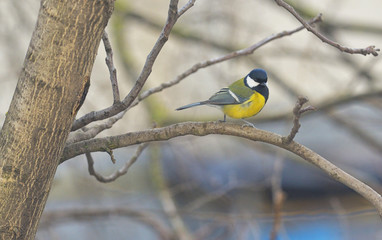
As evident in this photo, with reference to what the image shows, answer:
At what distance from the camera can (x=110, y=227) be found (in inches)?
106

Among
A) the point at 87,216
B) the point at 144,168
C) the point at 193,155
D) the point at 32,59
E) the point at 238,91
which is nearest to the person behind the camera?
the point at 32,59

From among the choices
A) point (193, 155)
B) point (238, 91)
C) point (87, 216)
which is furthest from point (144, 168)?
point (238, 91)

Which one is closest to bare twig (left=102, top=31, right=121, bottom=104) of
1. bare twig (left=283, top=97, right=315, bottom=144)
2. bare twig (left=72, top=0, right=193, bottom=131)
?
bare twig (left=72, top=0, right=193, bottom=131)

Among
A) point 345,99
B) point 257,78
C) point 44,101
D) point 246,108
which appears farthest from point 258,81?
point 345,99

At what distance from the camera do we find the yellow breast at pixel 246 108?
4.36 ft

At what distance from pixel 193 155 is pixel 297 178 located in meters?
0.68

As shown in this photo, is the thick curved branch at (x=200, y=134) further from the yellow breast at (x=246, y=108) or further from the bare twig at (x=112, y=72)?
the yellow breast at (x=246, y=108)

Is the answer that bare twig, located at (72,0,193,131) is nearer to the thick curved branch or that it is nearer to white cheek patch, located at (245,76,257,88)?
the thick curved branch

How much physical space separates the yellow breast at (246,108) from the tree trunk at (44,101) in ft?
1.96

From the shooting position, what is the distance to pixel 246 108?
4.38ft

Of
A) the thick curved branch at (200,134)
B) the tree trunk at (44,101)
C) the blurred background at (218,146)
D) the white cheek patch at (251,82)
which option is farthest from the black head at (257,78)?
the blurred background at (218,146)

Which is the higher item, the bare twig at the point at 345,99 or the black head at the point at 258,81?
the bare twig at the point at 345,99

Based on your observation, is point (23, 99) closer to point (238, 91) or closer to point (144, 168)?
point (238, 91)

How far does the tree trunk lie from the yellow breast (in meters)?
0.60
